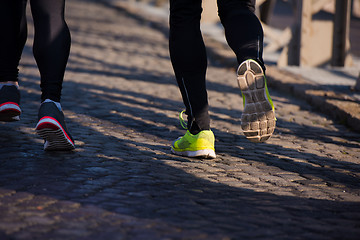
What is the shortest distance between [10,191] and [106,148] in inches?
40.9

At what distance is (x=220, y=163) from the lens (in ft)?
11.1

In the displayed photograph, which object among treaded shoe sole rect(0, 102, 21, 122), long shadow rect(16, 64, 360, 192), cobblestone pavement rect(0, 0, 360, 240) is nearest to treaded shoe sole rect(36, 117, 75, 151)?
cobblestone pavement rect(0, 0, 360, 240)

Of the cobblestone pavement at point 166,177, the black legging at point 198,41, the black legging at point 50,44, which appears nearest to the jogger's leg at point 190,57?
the black legging at point 198,41

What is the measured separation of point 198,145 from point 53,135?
789 mm

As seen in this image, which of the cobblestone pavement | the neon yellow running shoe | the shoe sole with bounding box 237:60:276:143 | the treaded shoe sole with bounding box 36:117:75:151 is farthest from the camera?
the neon yellow running shoe

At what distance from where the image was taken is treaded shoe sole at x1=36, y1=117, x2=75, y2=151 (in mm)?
3074

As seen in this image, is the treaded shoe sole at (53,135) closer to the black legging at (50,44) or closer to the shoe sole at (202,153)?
the black legging at (50,44)

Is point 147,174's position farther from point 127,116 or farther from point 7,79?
point 127,116

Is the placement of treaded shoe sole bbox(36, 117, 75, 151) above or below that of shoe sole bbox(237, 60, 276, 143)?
below

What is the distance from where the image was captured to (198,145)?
3.40 m

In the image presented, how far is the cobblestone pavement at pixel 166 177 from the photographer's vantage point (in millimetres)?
2275

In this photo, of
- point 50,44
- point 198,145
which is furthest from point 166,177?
point 50,44

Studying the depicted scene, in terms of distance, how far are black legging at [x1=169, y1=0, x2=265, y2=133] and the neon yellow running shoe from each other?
42 mm

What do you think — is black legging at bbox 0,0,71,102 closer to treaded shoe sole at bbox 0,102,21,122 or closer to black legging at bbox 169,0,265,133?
treaded shoe sole at bbox 0,102,21,122
